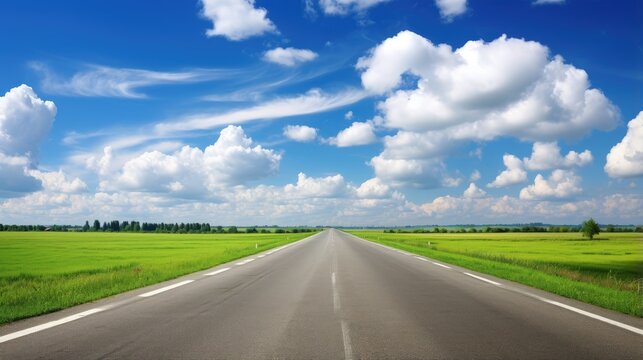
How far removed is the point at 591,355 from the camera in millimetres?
5676

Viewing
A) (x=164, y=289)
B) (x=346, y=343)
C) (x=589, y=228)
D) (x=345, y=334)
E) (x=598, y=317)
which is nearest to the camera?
(x=346, y=343)

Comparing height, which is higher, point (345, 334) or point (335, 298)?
point (345, 334)

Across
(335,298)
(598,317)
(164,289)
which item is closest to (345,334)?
(335,298)

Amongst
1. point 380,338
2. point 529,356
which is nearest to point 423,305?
point 380,338

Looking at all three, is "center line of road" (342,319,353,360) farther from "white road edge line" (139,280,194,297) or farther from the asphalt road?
"white road edge line" (139,280,194,297)

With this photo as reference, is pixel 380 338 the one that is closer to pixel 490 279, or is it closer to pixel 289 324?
pixel 289 324

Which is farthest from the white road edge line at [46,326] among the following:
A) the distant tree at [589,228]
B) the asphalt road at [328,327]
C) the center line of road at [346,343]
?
the distant tree at [589,228]

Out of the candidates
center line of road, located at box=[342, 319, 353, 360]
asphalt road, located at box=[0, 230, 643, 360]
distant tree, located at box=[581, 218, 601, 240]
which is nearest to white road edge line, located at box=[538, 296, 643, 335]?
asphalt road, located at box=[0, 230, 643, 360]

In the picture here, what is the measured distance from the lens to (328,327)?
738cm

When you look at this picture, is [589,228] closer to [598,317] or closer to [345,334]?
[598,317]

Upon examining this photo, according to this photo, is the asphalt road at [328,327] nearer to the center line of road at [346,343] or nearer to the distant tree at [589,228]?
the center line of road at [346,343]

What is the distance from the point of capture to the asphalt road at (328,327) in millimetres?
5848

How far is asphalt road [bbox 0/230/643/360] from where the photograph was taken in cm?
585

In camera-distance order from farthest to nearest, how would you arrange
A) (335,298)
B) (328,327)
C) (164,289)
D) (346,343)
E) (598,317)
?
(164,289) → (335,298) → (598,317) → (328,327) → (346,343)
